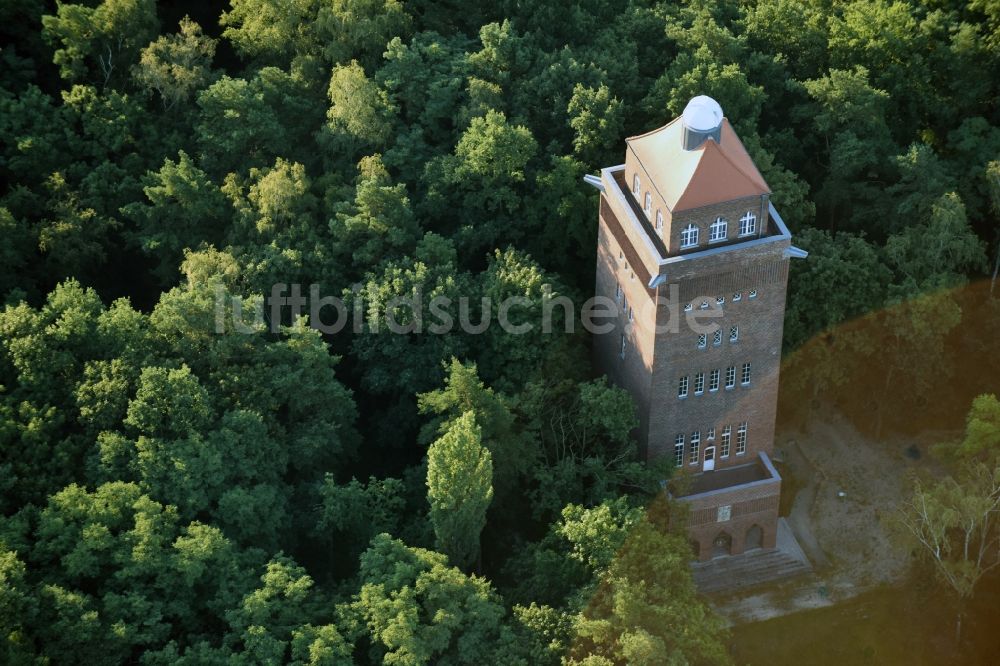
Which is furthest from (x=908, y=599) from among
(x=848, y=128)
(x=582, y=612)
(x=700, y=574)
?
(x=848, y=128)

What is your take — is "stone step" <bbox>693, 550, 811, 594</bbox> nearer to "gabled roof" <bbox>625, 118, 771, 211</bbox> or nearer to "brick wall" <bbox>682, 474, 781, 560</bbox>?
"brick wall" <bbox>682, 474, 781, 560</bbox>

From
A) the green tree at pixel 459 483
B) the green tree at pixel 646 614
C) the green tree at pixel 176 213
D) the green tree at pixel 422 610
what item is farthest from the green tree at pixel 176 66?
the green tree at pixel 646 614

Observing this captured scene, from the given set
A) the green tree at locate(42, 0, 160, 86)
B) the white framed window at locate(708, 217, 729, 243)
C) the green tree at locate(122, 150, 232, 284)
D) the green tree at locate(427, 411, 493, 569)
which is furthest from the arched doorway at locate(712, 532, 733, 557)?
the green tree at locate(42, 0, 160, 86)

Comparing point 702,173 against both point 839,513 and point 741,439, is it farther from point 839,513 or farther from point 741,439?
point 839,513

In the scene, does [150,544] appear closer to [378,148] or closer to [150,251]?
[150,251]

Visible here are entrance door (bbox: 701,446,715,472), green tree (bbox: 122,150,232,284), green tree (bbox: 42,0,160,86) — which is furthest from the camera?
green tree (bbox: 42,0,160,86)
